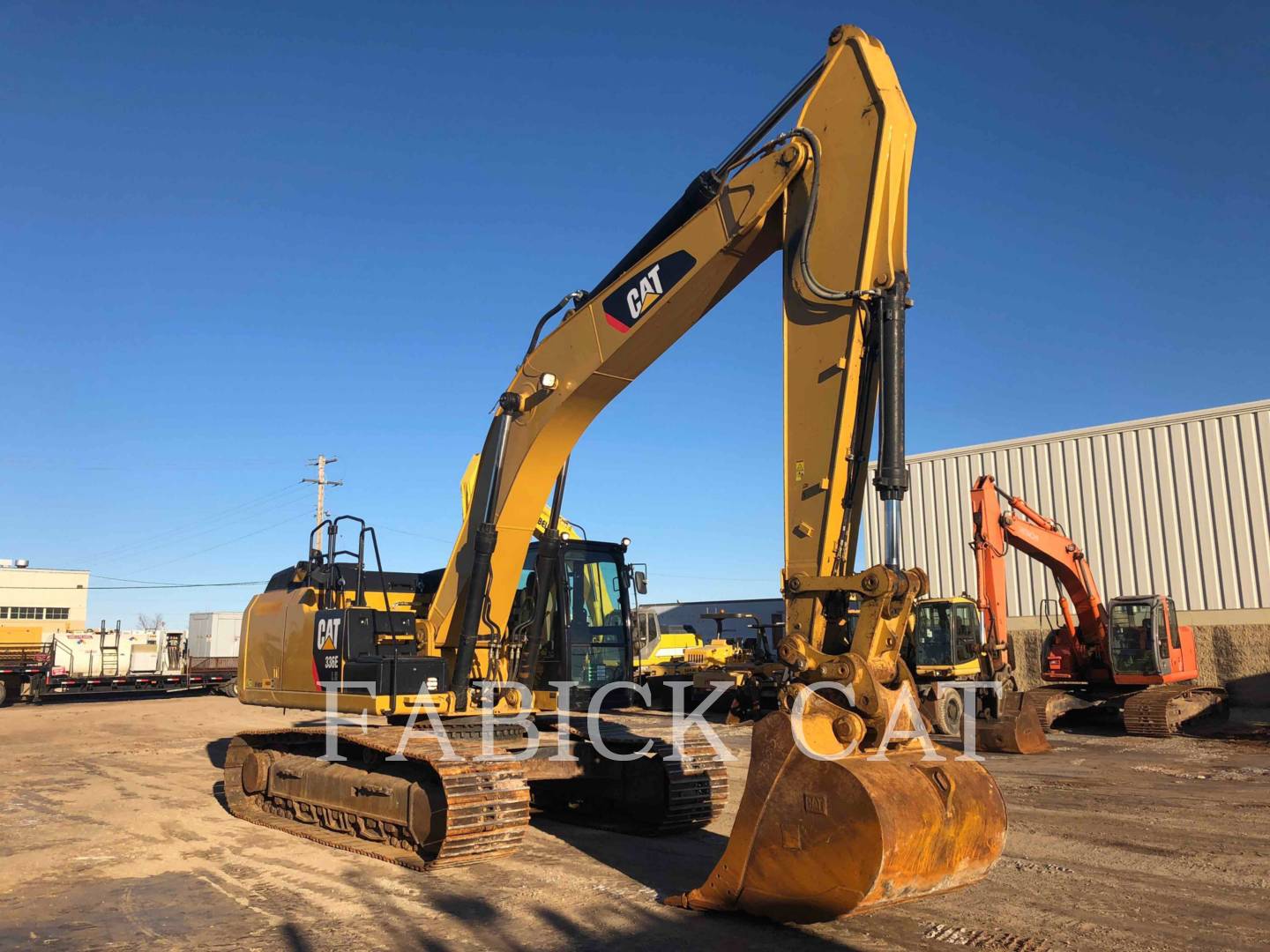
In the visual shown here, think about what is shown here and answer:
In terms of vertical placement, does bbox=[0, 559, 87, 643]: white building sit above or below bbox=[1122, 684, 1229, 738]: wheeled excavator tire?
above

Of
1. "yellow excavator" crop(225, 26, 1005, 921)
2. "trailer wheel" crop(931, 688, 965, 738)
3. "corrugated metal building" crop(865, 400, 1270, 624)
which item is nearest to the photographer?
"yellow excavator" crop(225, 26, 1005, 921)

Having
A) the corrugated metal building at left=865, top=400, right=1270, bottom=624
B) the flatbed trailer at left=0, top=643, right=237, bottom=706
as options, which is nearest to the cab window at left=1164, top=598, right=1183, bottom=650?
the corrugated metal building at left=865, top=400, right=1270, bottom=624

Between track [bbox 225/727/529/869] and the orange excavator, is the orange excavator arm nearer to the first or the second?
the orange excavator

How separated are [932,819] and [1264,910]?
2583mm

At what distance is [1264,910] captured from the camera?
19.9 ft

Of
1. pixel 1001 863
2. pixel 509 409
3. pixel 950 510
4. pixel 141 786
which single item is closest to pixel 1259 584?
pixel 950 510

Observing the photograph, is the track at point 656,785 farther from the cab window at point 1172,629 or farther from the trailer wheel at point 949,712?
the cab window at point 1172,629

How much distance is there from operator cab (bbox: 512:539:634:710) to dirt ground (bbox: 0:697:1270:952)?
4.37 feet

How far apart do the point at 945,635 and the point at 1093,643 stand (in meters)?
2.92

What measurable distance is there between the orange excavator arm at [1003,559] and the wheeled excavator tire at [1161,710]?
1607mm

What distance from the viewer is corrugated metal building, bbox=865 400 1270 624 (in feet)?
74.7

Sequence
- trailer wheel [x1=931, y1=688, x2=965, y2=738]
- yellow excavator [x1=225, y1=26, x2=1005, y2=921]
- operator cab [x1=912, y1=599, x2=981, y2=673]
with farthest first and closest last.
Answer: operator cab [x1=912, y1=599, x2=981, y2=673] < trailer wheel [x1=931, y1=688, x2=965, y2=738] < yellow excavator [x1=225, y1=26, x2=1005, y2=921]

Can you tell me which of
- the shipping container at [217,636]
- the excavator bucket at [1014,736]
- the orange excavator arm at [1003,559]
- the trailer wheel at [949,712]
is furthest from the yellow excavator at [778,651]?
the shipping container at [217,636]

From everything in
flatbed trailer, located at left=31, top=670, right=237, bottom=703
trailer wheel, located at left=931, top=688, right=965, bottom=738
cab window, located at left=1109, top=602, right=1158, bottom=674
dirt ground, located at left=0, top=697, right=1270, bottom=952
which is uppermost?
cab window, located at left=1109, top=602, right=1158, bottom=674
